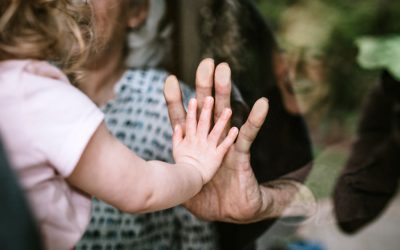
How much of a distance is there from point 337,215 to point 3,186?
104 centimetres

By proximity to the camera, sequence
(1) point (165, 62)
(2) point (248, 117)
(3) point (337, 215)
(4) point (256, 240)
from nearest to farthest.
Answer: (2) point (248, 117) → (4) point (256, 240) → (3) point (337, 215) → (1) point (165, 62)

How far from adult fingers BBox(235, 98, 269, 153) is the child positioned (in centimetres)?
5

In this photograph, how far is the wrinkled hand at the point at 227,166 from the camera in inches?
40.9

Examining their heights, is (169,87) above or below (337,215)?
above

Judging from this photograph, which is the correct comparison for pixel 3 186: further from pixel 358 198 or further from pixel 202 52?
pixel 358 198

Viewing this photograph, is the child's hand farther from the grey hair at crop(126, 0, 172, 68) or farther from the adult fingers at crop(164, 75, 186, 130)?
the grey hair at crop(126, 0, 172, 68)

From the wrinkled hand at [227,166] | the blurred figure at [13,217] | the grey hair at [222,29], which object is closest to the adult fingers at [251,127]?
the wrinkled hand at [227,166]

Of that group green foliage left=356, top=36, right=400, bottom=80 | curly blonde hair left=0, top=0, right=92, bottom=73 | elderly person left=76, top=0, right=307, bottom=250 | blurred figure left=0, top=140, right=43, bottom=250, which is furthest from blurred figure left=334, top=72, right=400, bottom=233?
blurred figure left=0, top=140, right=43, bottom=250

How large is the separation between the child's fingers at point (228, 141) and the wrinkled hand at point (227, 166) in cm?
2

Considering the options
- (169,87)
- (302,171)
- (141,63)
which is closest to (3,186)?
(169,87)

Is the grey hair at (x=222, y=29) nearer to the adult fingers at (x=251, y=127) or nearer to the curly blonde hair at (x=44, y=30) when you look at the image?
the adult fingers at (x=251, y=127)

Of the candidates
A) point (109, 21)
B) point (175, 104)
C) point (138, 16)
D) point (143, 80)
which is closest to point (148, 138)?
point (143, 80)

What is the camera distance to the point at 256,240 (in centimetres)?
137

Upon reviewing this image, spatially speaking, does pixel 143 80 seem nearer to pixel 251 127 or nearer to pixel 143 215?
pixel 143 215
